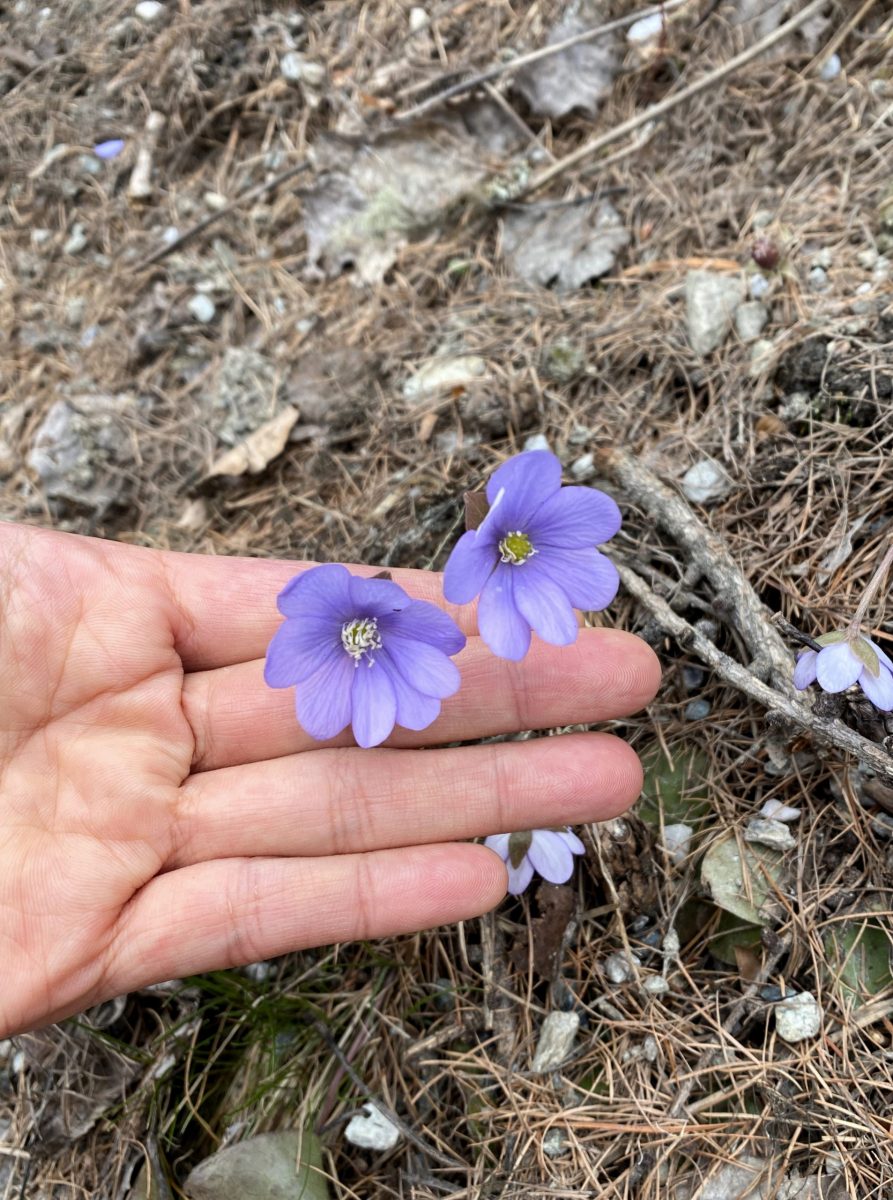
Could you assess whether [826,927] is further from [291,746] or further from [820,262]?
[820,262]

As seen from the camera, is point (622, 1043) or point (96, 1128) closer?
point (622, 1043)

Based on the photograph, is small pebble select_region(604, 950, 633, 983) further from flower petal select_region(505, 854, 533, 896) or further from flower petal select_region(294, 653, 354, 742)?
flower petal select_region(294, 653, 354, 742)

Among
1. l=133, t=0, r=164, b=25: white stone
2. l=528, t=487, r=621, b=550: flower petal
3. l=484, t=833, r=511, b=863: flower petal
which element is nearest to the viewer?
l=528, t=487, r=621, b=550: flower petal

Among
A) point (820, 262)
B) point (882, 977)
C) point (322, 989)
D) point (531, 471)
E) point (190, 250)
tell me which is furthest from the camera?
point (190, 250)

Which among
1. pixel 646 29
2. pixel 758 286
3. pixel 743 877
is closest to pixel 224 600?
pixel 743 877

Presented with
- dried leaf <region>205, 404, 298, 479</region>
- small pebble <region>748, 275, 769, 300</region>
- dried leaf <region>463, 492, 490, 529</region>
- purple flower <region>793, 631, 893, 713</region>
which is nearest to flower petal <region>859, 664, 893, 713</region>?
purple flower <region>793, 631, 893, 713</region>

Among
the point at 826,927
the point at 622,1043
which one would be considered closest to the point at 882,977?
the point at 826,927

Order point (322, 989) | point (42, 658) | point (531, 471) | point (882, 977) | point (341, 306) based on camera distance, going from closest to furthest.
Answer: point (531, 471) < point (882, 977) < point (42, 658) < point (322, 989) < point (341, 306)
